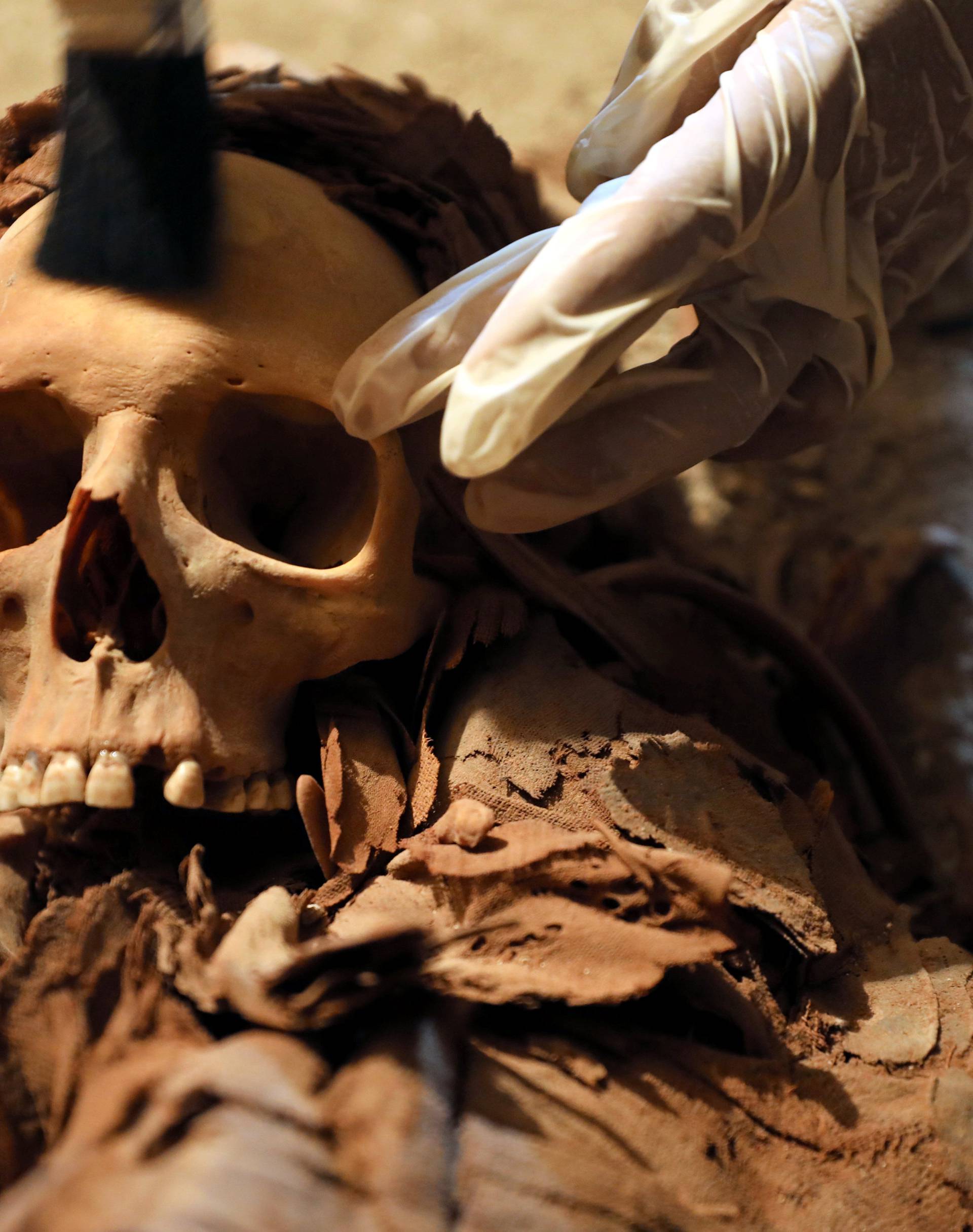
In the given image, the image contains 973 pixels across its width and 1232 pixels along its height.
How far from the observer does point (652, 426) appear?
2.96 feet

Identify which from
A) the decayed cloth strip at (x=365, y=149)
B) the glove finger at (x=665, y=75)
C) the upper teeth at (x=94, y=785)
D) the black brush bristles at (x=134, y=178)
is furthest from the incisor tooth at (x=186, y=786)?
the glove finger at (x=665, y=75)

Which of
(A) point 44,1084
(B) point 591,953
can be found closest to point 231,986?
(A) point 44,1084

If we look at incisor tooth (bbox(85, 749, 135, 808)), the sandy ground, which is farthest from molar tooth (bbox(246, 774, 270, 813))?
the sandy ground

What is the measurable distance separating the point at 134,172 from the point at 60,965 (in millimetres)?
723

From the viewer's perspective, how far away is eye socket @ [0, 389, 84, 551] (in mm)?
952

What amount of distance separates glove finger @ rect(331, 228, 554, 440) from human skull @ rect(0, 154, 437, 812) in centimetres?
7

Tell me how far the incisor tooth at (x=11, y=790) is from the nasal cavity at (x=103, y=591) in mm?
116

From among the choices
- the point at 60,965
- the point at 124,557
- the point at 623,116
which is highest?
the point at 623,116

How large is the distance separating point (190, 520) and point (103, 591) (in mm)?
109

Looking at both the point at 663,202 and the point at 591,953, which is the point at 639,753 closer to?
the point at 591,953

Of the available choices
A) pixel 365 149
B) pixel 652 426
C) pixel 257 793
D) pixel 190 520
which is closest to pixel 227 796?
pixel 257 793

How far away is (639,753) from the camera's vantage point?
91cm

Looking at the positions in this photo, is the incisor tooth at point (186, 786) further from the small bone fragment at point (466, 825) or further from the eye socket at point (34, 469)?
the eye socket at point (34, 469)

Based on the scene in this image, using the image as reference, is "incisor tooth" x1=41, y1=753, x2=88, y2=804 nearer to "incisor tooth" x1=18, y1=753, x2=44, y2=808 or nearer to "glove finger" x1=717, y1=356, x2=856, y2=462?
"incisor tooth" x1=18, y1=753, x2=44, y2=808
